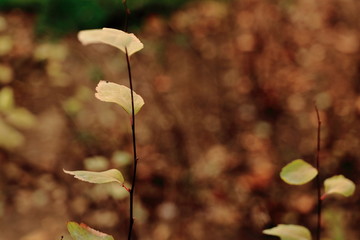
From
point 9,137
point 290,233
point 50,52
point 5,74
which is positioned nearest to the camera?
point 290,233

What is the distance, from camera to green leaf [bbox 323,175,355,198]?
29.1 inches

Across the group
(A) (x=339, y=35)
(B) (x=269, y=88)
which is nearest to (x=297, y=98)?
(B) (x=269, y=88)

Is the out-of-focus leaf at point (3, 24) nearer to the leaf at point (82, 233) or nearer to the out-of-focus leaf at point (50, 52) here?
the out-of-focus leaf at point (50, 52)

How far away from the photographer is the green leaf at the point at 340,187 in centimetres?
74

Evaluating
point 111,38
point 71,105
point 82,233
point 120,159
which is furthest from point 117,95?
point 71,105

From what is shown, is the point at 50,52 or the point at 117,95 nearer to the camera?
the point at 117,95

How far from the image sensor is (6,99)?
2.55m

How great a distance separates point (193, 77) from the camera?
8.88 feet

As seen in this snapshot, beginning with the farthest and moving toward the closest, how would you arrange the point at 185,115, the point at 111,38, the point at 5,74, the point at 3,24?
the point at 3,24
the point at 5,74
the point at 185,115
the point at 111,38

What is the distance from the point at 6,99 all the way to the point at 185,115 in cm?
102

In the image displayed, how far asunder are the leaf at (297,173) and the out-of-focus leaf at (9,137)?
6.46 ft

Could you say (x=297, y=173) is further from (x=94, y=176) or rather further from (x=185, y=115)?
(x=185, y=115)

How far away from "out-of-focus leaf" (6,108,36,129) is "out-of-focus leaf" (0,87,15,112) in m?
0.03

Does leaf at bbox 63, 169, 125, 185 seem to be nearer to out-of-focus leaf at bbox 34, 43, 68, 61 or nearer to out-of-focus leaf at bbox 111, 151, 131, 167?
out-of-focus leaf at bbox 111, 151, 131, 167
